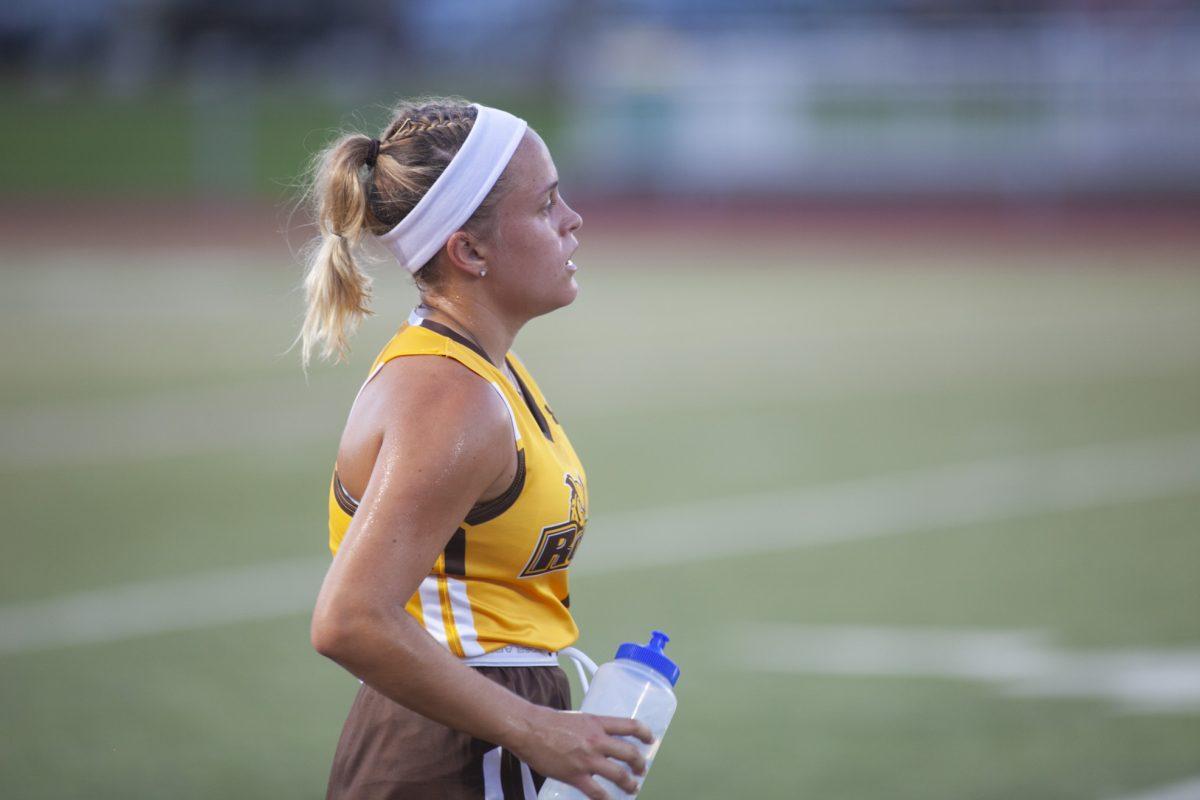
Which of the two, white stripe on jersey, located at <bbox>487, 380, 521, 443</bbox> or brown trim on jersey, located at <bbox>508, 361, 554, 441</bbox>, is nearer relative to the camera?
white stripe on jersey, located at <bbox>487, 380, 521, 443</bbox>

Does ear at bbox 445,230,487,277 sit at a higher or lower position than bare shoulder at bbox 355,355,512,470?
higher

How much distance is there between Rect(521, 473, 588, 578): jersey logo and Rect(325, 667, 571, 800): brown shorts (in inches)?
8.9

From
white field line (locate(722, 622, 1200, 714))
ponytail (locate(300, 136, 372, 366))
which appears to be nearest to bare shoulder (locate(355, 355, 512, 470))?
ponytail (locate(300, 136, 372, 366))

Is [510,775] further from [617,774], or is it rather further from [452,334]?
[452,334]

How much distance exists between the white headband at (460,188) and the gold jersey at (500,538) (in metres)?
0.17

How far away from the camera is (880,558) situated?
9.07m

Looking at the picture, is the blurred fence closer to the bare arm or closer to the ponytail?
the ponytail

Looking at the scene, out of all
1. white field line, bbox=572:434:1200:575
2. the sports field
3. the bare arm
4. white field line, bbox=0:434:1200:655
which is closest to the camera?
the bare arm

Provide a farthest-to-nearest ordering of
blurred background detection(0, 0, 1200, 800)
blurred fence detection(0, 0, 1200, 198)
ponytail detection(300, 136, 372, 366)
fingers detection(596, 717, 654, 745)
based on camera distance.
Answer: blurred fence detection(0, 0, 1200, 198) → blurred background detection(0, 0, 1200, 800) → ponytail detection(300, 136, 372, 366) → fingers detection(596, 717, 654, 745)

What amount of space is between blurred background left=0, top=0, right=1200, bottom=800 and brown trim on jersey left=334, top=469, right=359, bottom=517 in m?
Answer: 1.39

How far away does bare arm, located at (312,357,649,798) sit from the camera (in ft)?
9.26

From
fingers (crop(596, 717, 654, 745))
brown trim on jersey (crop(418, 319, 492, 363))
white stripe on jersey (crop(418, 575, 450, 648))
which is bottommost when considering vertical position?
fingers (crop(596, 717, 654, 745))

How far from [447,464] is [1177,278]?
2102 centimetres

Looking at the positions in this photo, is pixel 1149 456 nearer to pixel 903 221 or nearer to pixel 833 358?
pixel 833 358
